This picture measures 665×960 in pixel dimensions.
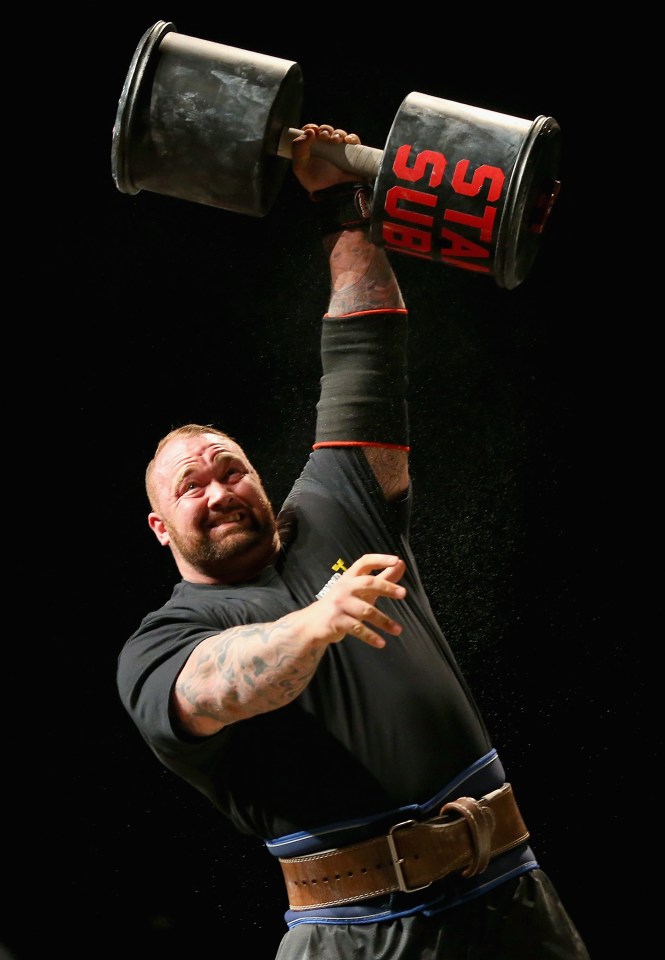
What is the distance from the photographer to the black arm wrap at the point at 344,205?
7.04ft

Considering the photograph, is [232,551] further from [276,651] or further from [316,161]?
[316,161]

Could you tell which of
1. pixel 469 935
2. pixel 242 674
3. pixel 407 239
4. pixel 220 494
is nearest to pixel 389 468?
pixel 220 494

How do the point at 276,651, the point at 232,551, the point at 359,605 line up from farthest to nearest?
the point at 232,551
the point at 276,651
the point at 359,605

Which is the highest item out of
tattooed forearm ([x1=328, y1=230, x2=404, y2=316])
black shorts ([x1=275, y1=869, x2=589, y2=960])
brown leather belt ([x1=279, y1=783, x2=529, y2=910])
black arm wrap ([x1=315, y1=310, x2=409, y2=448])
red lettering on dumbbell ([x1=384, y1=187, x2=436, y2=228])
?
red lettering on dumbbell ([x1=384, y1=187, x2=436, y2=228])

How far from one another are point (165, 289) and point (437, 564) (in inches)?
34.1

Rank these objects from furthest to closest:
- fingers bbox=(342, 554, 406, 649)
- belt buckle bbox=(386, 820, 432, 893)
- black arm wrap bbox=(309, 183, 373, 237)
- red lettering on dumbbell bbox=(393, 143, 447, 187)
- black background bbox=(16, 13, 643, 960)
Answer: black background bbox=(16, 13, 643, 960), black arm wrap bbox=(309, 183, 373, 237), red lettering on dumbbell bbox=(393, 143, 447, 187), belt buckle bbox=(386, 820, 432, 893), fingers bbox=(342, 554, 406, 649)

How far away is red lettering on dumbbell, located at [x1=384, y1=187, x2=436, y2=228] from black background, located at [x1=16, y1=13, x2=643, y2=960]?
0.82 m

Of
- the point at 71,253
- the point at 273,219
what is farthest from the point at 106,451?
the point at 273,219

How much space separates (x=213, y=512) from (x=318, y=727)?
43 cm

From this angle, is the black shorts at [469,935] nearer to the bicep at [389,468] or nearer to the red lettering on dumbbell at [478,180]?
the bicep at [389,468]

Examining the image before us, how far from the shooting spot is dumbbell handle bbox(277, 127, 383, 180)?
2.02 m

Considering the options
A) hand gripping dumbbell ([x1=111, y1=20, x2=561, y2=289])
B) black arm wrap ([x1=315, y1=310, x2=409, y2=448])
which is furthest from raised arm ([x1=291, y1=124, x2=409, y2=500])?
hand gripping dumbbell ([x1=111, y1=20, x2=561, y2=289])

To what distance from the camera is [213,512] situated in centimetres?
206

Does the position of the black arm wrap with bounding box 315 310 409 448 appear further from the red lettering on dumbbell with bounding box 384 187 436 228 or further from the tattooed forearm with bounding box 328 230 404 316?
the red lettering on dumbbell with bounding box 384 187 436 228
